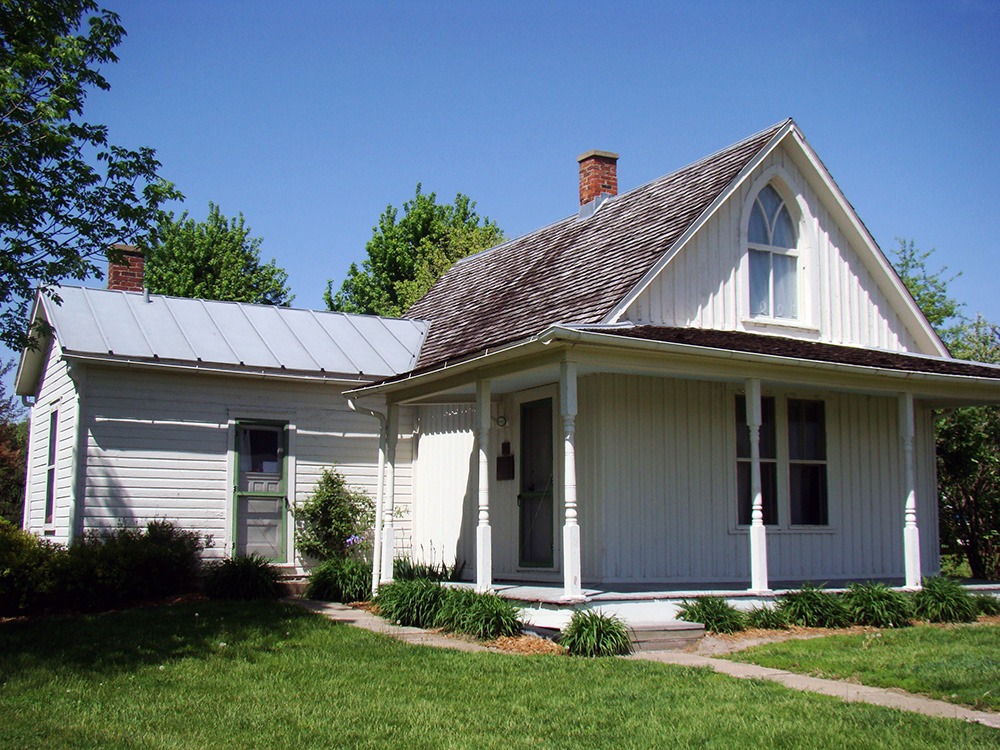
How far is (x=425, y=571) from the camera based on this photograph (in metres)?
14.7

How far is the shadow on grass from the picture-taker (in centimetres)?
964

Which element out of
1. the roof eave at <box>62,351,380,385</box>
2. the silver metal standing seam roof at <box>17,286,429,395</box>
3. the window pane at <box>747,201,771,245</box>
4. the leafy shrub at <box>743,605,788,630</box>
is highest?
the window pane at <box>747,201,771,245</box>

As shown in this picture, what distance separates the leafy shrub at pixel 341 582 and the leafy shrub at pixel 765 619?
222 inches

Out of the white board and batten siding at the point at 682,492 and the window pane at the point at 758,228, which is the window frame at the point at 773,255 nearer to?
the window pane at the point at 758,228

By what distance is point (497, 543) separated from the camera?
1469 centimetres

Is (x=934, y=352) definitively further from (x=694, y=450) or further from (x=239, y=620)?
(x=239, y=620)

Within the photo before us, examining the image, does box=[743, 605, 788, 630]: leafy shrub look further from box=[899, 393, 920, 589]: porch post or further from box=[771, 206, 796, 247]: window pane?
box=[771, 206, 796, 247]: window pane

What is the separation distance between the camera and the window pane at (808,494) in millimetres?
14133

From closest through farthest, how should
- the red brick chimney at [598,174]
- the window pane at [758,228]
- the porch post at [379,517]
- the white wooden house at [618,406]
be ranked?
1. the white wooden house at [618,406]
2. the window pane at [758,228]
3. the porch post at [379,517]
4. the red brick chimney at [598,174]

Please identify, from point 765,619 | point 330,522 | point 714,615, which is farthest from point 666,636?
point 330,522

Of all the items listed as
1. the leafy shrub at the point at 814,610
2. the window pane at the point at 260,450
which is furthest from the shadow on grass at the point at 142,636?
the leafy shrub at the point at 814,610

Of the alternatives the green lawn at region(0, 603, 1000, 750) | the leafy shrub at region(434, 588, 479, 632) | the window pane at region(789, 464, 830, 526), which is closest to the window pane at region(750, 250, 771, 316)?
the window pane at region(789, 464, 830, 526)

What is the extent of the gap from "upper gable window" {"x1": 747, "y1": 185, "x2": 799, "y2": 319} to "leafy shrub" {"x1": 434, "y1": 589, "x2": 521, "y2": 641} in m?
5.40

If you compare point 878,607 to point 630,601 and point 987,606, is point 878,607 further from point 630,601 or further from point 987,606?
point 630,601
